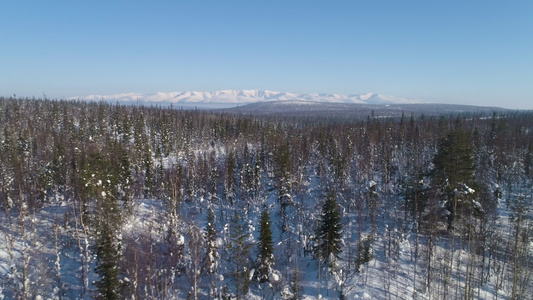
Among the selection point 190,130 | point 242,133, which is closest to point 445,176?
point 242,133

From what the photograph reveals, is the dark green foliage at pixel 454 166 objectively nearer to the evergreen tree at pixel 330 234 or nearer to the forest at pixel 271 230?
the forest at pixel 271 230

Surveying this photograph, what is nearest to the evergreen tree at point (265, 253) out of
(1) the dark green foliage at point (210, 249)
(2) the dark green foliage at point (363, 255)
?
(1) the dark green foliage at point (210, 249)

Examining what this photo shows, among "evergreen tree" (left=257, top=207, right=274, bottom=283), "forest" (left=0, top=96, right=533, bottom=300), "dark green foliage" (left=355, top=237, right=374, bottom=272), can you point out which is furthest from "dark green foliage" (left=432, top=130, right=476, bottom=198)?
"evergreen tree" (left=257, top=207, right=274, bottom=283)

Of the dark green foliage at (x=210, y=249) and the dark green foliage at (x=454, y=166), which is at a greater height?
the dark green foliage at (x=454, y=166)

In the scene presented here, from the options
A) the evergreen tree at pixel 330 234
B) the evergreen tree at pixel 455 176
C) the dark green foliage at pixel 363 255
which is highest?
the evergreen tree at pixel 455 176

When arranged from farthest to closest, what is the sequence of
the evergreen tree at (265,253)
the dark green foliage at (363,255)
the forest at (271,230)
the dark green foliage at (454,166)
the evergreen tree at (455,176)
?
the dark green foliage at (363,255) < the dark green foliage at (454,166) < the evergreen tree at (455,176) < the evergreen tree at (265,253) < the forest at (271,230)

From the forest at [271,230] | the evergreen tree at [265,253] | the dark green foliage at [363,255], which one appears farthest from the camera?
the dark green foliage at [363,255]

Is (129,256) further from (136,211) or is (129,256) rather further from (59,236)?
(136,211)

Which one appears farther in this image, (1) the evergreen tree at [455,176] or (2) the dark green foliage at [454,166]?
(2) the dark green foliage at [454,166]

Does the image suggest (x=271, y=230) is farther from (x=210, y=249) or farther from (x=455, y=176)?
(x=455, y=176)
